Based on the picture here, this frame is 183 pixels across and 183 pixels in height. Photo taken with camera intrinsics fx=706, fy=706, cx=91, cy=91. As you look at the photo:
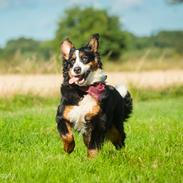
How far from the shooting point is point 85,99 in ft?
26.1

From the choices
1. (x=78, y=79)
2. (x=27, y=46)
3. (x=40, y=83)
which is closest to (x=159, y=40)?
(x=27, y=46)

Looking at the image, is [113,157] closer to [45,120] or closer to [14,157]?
[14,157]

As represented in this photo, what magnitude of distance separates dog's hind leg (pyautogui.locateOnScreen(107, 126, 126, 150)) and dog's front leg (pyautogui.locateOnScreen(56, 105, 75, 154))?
30.2 inches

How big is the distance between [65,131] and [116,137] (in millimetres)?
998

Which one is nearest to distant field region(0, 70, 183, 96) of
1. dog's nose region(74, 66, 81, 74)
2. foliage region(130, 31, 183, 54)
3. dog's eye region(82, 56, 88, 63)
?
dog's eye region(82, 56, 88, 63)

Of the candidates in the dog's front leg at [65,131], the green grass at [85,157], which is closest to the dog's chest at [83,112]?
the dog's front leg at [65,131]

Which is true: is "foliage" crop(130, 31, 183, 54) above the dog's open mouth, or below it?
below

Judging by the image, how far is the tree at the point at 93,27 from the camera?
4653cm

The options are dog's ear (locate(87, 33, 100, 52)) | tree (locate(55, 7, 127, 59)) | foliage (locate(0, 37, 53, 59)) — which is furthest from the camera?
foliage (locate(0, 37, 53, 59))

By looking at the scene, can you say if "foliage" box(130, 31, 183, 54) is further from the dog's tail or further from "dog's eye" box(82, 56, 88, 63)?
"dog's eye" box(82, 56, 88, 63)

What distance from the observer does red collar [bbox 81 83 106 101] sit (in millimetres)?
8023

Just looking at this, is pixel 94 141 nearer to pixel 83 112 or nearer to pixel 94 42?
pixel 83 112

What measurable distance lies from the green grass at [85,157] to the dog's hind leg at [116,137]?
0.39 feet

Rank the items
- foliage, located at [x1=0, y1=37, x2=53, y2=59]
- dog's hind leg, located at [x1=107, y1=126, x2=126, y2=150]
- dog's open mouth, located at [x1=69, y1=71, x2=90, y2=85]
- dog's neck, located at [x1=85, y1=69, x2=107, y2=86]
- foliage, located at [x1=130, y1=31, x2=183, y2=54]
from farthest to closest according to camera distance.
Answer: foliage, located at [x1=130, y1=31, x2=183, y2=54] < foliage, located at [x1=0, y1=37, x2=53, y2=59] < dog's hind leg, located at [x1=107, y1=126, x2=126, y2=150] < dog's neck, located at [x1=85, y1=69, x2=107, y2=86] < dog's open mouth, located at [x1=69, y1=71, x2=90, y2=85]
